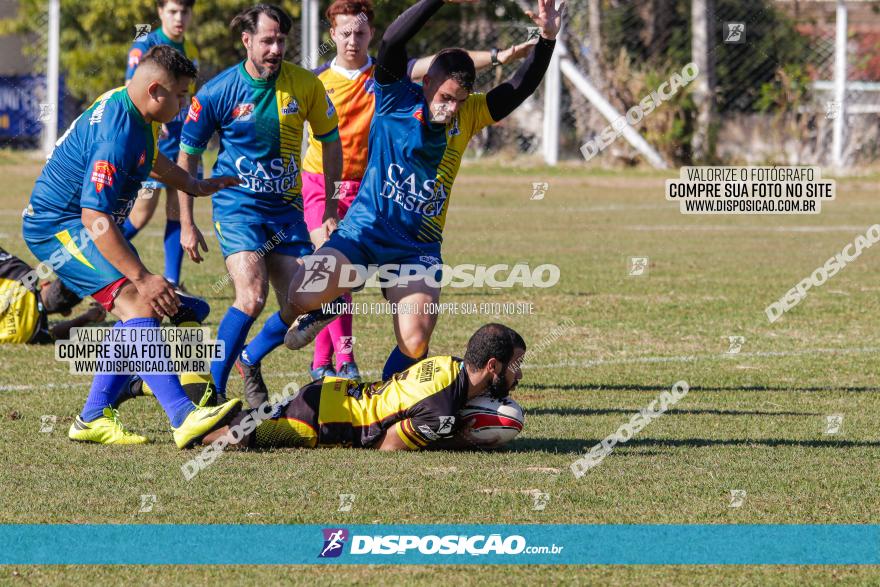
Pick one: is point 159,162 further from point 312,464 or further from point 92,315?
point 92,315

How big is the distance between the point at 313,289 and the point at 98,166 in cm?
137

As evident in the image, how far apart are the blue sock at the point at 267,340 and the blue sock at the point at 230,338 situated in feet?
0.65

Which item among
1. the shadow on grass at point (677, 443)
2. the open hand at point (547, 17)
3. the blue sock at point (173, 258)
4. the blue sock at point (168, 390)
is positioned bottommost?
the shadow on grass at point (677, 443)

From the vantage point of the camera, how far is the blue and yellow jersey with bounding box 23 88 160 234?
627 centimetres

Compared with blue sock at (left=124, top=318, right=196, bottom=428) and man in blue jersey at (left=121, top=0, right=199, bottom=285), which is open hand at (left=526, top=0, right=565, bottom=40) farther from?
man in blue jersey at (left=121, top=0, right=199, bottom=285)

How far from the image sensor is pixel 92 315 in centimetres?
1002

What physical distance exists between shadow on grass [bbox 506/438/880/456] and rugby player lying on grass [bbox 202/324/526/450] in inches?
14.8

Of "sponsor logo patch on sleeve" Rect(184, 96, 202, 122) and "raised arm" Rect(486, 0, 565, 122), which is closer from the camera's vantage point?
"raised arm" Rect(486, 0, 565, 122)

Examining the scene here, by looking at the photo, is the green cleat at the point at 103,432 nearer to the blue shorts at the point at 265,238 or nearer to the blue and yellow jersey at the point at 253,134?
the blue shorts at the point at 265,238

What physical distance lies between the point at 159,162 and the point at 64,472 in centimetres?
173

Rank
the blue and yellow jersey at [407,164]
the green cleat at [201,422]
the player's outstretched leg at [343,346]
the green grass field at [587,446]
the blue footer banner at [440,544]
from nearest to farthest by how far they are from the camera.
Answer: the blue footer banner at [440,544], the green grass field at [587,446], the green cleat at [201,422], the blue and yellow jersey at [407,164], the player's outstretched leg at [343,346]

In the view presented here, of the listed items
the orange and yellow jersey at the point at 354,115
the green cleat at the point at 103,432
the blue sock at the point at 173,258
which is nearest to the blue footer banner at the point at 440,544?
the green cleat at the point at 103,432

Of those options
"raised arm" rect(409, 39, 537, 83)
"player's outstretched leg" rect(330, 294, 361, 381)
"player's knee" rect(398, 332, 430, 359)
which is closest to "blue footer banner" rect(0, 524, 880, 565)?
"player's knee" rect(398, 332, 430, 359)

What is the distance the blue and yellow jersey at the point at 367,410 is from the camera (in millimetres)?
6449
